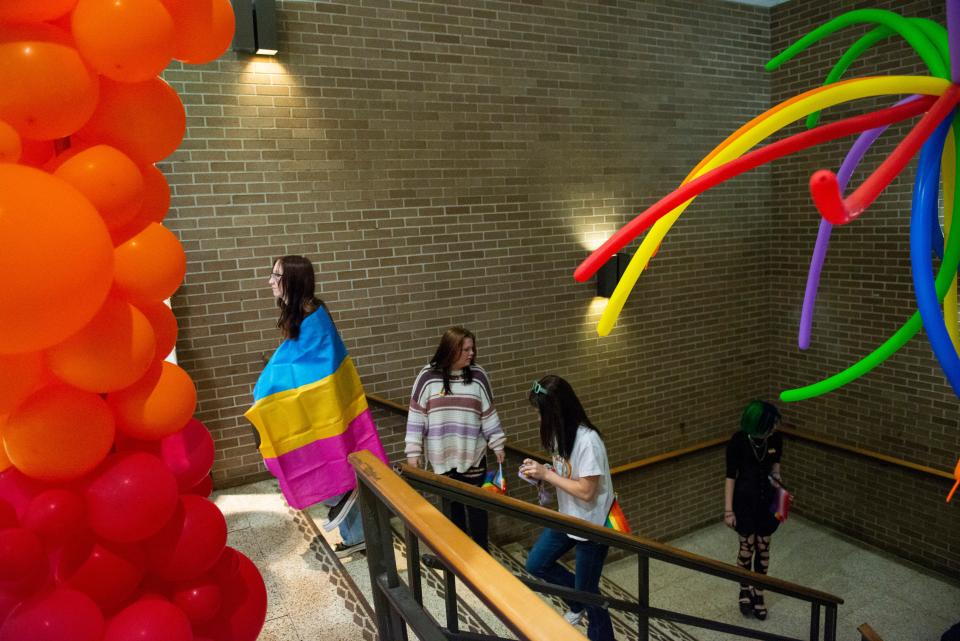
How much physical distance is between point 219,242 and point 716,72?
4523 millimetres

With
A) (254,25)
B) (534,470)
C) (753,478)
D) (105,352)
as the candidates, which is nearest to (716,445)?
(753,478)

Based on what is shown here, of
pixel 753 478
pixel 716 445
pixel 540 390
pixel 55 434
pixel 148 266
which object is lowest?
pixel 716 445

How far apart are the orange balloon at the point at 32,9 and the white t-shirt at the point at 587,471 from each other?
238 centimetres

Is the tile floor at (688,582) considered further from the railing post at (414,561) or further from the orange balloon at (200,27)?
the orange balloon at (200,27)

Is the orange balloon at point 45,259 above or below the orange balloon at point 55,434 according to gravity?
above

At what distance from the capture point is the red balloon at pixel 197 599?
1557 mm

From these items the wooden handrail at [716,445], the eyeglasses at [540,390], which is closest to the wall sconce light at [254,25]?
the wooden handrail at [716,445]

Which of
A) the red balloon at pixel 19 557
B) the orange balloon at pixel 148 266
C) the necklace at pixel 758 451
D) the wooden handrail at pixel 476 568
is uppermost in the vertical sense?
the orange balloon at pixel 148 266

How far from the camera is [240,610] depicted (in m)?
1.73

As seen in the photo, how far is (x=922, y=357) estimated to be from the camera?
225 inches

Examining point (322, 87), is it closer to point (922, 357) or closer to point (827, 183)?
point (827, 183)

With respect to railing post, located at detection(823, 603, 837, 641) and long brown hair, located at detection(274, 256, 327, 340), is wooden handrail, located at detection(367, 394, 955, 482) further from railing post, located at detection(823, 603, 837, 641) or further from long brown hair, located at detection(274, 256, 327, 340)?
railing post, located at detection(823, 603, 837, 641)

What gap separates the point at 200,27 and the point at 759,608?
5.13 meters

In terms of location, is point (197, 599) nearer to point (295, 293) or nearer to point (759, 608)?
point (295, 293)
